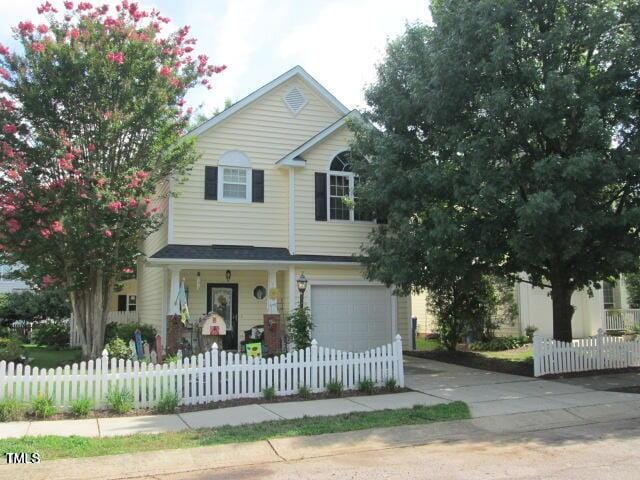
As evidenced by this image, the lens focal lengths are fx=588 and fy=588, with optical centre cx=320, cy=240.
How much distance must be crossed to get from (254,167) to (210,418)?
9.27m

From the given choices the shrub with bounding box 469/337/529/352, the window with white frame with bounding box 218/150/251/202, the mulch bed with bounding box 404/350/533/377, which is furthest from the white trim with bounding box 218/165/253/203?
the shrub with bounding box 469/337/529/352

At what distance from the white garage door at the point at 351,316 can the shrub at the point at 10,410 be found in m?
8.91

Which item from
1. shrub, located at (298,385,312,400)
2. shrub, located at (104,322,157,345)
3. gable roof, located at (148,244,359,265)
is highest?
gable roof, located at (148,244,359,265)

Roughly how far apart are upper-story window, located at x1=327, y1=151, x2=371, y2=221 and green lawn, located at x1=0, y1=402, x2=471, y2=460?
879cm

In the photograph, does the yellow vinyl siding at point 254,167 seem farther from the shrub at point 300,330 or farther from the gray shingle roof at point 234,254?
the shrub at point 300,330

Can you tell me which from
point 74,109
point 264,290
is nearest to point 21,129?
point 74,109

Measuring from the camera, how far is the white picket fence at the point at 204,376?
9.57m

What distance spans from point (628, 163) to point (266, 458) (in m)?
9.06

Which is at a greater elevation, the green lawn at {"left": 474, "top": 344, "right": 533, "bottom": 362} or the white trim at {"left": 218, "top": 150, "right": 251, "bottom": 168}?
the white trim at {"left": 218, "top": 150, "right": 251, "bottom": 168}

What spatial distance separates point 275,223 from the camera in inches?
674

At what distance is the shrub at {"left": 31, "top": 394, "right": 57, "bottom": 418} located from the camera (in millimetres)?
9258

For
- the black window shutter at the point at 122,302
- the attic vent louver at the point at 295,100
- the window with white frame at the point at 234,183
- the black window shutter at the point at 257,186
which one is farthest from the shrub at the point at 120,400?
the black window shutter at the point at 122,302

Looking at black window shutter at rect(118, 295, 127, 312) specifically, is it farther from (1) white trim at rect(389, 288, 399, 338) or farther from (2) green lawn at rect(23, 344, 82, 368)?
(1) white trim at rect(389, 288, 399, 338)

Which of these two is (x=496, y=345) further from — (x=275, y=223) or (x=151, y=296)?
(x=151, y=296)
